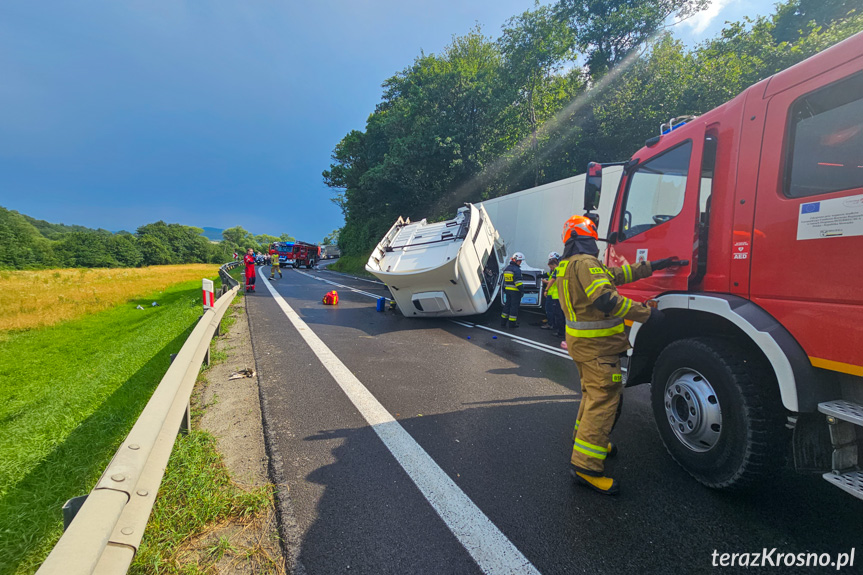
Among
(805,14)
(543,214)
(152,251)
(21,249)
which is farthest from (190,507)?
(152,251)

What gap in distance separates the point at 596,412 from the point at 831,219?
1.57 meters

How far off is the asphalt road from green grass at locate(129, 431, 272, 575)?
25 cm

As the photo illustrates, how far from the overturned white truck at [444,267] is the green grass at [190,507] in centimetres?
480

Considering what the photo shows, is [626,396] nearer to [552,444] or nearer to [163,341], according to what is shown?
[552,444]

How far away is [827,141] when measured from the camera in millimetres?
1920

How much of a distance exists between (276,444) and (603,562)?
88.7 inches

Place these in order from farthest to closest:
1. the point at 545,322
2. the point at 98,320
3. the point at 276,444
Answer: the point at 98,320 → the point at 545,322 → the point at 276,444

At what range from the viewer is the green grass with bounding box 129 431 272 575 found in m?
1.68

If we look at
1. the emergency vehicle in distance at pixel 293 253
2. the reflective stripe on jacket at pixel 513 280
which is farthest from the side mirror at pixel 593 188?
the emergency vehicle in distance at pixel 293 253

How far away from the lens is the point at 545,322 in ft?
26.6

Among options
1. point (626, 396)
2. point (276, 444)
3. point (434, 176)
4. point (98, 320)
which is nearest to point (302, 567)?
point (276, 444)

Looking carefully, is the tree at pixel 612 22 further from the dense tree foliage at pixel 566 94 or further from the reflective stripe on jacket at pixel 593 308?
the reflective stripe on jacket at pixel 593 308

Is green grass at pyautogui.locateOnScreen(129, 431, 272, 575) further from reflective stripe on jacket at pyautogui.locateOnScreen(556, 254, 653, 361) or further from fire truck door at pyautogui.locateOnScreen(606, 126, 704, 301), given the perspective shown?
fire truck door at pyautogui.locateOnScreen(606, 126, 704, 301)

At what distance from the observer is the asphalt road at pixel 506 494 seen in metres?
1.81
